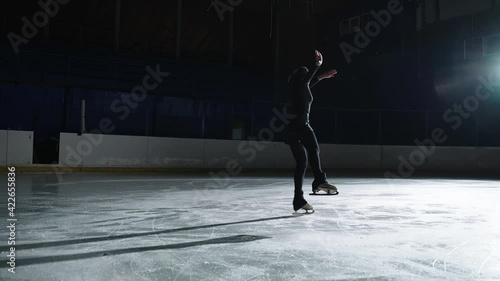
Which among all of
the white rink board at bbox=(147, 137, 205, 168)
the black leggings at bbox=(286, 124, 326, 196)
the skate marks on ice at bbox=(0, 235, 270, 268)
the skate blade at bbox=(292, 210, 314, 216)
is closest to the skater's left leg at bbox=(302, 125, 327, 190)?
the black leggings at bbox=(286, 124, 326, 196)

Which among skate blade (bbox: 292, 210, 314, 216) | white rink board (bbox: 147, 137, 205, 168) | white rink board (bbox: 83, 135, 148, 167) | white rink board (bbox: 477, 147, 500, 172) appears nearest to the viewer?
skate blade (bbox: 292, 210, 314, 216)

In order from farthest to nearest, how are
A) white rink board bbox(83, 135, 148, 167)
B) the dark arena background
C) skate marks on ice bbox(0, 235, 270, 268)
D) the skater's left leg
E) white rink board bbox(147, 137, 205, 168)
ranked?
1. white rink board bbox(147, 137, 205, 168)
2. white rink board bbox(83, 135, 148, 167)
3. the skater's left leg
4. the dark arena background
5. skate marks on ice bbox(0, 235, 270, 268)

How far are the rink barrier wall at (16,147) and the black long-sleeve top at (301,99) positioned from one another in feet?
35.3

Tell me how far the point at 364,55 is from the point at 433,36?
3.50 meters

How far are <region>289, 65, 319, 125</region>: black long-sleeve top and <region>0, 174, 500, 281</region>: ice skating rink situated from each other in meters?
0.98

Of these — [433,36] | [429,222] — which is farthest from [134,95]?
[429,222]

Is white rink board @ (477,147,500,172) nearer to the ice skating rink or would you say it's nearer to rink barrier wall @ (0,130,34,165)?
the ice skating rink

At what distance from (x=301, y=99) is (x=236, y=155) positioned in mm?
11586

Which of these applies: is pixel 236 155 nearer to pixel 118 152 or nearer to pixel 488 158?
pixel 118 152

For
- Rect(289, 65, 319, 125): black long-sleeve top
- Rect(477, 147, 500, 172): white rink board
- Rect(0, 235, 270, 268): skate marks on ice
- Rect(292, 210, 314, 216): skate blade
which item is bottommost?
Rect(292, 210, 314, 216): skate blade

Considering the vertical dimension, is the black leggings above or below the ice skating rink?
above

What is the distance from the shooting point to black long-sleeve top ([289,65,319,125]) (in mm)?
4098

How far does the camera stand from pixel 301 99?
4.14 m

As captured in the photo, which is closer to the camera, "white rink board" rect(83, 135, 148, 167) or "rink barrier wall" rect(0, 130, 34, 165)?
"rink barrier wall" rect(0, 130, 34, 165)
